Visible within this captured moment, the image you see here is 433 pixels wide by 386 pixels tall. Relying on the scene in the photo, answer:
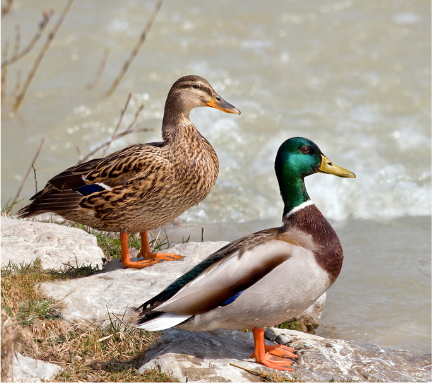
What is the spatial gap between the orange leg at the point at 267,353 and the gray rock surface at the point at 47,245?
58.5 inches

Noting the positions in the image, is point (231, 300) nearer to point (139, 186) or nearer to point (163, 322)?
point (163, 322)

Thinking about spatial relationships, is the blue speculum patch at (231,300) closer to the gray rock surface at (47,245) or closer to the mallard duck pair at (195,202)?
the mallard duck pair at (195,202)

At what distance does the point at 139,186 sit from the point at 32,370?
1536mm

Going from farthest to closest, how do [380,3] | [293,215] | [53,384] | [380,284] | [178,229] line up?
1. [380,3]
2. [178,229]
3. [380,284]
4. [293,215]
5. [53,384]

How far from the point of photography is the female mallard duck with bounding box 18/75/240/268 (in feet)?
15.3

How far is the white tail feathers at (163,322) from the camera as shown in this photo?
360 cm

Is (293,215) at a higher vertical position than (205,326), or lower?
higher

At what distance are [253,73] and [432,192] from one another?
405 centimetres

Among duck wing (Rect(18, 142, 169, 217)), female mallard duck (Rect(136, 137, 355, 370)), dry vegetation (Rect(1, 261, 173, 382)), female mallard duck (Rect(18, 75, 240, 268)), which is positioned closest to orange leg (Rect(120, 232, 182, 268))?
female mallard duck (Rect(18, 75, 240, 268))

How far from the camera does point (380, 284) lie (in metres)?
6.71

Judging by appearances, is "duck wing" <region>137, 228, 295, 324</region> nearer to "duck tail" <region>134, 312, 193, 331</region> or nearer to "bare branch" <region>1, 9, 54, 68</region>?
"duck tail" <region>134, 312, 193, 331</region>

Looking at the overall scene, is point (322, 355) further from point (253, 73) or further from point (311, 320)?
point (253, 73)

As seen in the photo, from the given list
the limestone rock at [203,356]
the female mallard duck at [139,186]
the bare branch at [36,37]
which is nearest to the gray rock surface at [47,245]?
the female mallard duck at [139,186]

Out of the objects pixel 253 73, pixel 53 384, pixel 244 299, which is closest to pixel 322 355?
pixel 244 299
